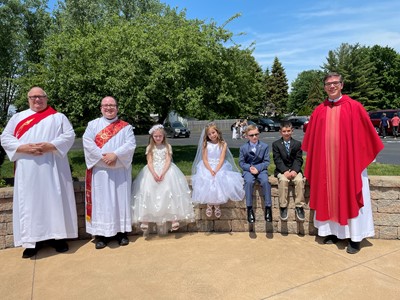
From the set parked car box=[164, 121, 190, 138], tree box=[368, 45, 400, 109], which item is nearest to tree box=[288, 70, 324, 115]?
tree box=[368, 45, 400, 109]

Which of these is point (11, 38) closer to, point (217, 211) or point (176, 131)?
point (176, 131)

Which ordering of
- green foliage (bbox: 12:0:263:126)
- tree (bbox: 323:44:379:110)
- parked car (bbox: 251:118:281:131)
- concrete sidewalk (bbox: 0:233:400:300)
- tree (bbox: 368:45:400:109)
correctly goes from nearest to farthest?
concrete sidewalk (bbox: 0:233:400:300) → green foliage (bbox: 12:0:263:126) → parked car (bbox: 251:118:281:131) → tree (bbox: 323:44:379:110) → tree (bbox: 368:45:400:109)

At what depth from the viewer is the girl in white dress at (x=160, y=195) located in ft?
14.9

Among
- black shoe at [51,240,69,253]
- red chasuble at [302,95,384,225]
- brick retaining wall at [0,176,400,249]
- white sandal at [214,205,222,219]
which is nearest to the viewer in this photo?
red chasuble at [302,95,384,225]

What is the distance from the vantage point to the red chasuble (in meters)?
4.05

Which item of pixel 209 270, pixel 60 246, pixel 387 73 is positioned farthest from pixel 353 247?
pixel 387 73

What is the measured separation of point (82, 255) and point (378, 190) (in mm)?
4026

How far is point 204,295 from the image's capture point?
3.13 meters

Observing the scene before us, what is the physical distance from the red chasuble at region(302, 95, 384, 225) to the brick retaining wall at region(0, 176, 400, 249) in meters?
0.53

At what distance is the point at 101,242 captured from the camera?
4484 mm

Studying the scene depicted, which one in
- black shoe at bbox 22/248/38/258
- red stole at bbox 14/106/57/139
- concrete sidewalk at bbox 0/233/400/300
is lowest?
concrete sidewalk at bbox 0/233/400/300

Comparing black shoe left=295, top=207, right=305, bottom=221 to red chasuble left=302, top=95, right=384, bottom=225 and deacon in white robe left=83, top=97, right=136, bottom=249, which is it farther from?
deacon in white robe left=83, top=97, right=136, bottom=249

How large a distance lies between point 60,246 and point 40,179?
96cm

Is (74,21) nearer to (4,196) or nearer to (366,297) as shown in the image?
(4,196)
